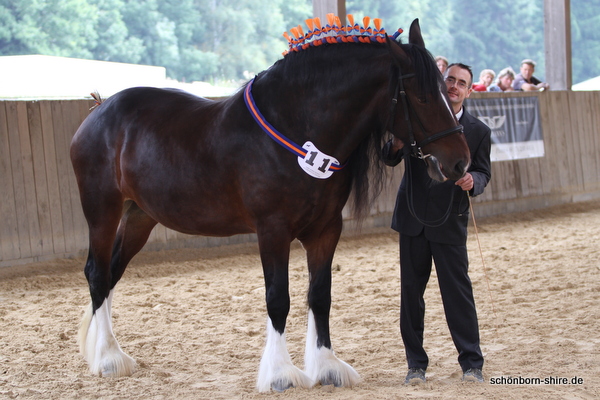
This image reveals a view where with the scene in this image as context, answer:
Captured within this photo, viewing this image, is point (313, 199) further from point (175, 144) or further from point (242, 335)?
point (242, 335)

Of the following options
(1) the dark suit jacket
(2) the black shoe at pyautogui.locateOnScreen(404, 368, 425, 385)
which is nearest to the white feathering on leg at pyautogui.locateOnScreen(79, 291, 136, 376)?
(2) the black shoe at pyautogui.locateOnScreen(404, 368, 425, 385)

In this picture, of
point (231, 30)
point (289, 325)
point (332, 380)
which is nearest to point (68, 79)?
point (289, 325)

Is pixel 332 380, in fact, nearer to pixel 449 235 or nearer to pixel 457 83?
pixel 449 235

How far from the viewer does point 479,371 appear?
9.18 ft

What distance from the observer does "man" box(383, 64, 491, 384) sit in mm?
2777

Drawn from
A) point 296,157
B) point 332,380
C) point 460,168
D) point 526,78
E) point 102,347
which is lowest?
point 332,380

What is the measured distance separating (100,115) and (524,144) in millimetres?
7285

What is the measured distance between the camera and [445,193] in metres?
2.79

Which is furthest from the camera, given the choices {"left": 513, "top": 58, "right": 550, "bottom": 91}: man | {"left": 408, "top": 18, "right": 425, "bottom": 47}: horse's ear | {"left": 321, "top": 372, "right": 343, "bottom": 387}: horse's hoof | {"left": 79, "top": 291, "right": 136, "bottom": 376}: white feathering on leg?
{"left": 513, "top": 58, "right": 550, "bottom": 91}: man

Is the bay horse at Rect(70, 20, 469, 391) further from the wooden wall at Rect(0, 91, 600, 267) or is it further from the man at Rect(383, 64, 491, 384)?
the wooden wall at Rect(0, 91, 600, 267)

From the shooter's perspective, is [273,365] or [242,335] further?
[242,335]

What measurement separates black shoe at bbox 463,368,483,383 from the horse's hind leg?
1.80 m

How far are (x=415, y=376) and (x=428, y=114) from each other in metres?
1.26

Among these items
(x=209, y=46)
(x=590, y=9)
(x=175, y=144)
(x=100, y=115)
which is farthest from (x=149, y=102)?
(x=590, y=9)
